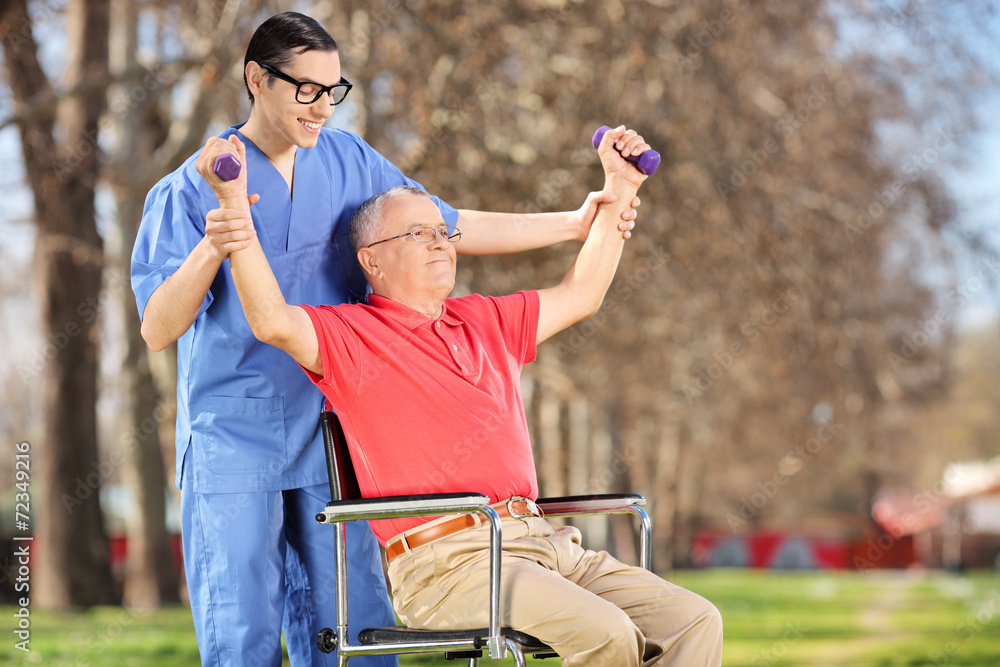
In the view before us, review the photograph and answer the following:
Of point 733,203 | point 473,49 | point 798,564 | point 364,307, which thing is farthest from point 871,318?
point 798,564

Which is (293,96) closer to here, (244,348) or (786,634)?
(244,348)

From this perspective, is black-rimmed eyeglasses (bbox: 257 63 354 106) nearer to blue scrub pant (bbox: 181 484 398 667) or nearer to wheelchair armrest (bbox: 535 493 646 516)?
blue scrub pant (bbox: 181 484 398 667)

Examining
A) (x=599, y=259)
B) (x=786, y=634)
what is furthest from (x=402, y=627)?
(x=786, y=634)

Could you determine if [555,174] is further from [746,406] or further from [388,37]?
[746,406]

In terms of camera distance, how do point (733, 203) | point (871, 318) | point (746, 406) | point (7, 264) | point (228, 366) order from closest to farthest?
point (228, 366)
point (733, 203)
point (871, 318)
point (7, 264)
point (746, 406)

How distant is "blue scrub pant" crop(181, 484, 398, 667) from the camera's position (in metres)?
2.71

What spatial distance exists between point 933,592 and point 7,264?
47.1ft

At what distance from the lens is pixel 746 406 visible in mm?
18781

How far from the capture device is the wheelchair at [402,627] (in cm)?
241

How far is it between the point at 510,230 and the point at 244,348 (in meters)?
0.86

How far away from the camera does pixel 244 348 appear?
2.71m

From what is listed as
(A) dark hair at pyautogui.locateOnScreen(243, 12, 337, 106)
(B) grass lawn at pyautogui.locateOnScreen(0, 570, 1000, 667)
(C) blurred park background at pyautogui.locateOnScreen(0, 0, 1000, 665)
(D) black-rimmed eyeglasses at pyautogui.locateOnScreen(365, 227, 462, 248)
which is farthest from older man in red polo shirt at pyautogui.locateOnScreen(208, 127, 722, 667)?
(C) blurred park background at pyautogui.locateOnScreen(0, 0, 1000, 665)

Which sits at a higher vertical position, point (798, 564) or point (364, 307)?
point (364, 307)

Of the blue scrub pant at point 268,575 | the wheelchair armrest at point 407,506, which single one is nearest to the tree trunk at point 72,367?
the blue scrub pant at point 268,575
